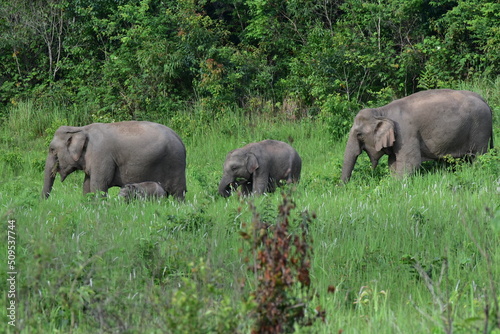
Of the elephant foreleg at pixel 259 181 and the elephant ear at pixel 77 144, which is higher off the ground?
the elephant ear at pixel 77 144

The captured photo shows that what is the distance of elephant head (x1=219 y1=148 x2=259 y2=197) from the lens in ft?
41.2

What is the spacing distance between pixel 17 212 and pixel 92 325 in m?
4.03

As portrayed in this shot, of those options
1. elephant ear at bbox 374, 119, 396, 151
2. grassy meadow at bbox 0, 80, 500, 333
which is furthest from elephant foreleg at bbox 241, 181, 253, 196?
elephant ear at bbox 374, 119, 396, 151

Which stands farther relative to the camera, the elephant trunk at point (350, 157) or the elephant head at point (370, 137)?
the elephant trunk at point (350, 157)

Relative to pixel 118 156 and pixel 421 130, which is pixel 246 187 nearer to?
pixel 118 156

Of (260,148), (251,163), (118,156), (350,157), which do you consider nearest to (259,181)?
(251,163)

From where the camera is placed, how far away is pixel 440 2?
22.4 metres

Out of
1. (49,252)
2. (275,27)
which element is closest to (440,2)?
(275,27)

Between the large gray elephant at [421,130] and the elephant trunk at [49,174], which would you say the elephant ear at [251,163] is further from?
the elephant trunk at [49,174]

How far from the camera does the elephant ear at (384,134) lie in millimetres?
12367

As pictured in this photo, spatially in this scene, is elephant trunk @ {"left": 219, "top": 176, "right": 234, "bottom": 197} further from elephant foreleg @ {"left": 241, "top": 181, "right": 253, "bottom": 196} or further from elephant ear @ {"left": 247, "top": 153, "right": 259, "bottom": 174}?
elephant foreleg @ {"left": 241, "top": 181, "right": 253, "bottom": 196}

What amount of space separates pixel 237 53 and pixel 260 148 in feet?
34.8

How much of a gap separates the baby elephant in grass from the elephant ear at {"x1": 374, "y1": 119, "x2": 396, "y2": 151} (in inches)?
134

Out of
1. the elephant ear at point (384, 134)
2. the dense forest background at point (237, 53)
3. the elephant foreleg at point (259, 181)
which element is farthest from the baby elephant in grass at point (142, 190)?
the dense forest background at point (237, 53)
